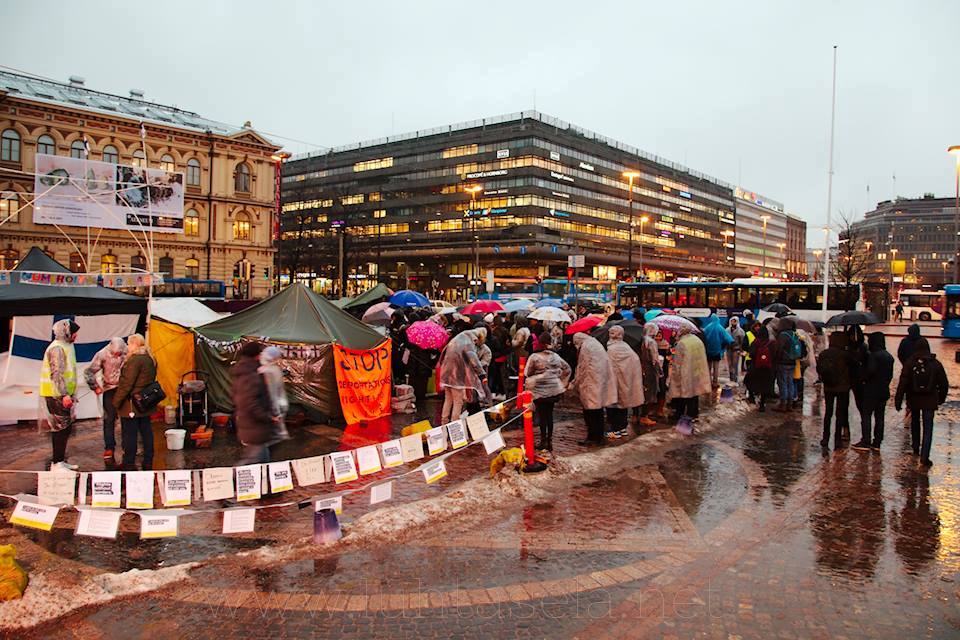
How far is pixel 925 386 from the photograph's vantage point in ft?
28.3

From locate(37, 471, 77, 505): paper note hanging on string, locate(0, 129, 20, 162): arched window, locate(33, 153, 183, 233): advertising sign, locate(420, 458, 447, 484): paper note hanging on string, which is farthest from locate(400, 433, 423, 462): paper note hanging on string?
locate(0, 129, 20, 162): arched window

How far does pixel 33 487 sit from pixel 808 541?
8.95 meters

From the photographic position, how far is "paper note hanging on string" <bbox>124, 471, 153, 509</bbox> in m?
5.89

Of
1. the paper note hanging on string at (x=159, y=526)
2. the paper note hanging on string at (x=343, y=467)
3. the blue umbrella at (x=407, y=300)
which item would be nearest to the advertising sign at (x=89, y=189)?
the blue umbrella at (x=407, y=300)

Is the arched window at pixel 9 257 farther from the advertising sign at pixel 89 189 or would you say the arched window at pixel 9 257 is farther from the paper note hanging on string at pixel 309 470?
the paper note hanging on string at pixel 309 470

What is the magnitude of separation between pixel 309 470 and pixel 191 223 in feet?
192

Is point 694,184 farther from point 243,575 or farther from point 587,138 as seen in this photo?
point 243,575

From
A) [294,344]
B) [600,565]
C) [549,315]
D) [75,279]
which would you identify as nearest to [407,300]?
[549,315]

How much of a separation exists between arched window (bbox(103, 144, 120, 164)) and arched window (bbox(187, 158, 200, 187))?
19.6 ft

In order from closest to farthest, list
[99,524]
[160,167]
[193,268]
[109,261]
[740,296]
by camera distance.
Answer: [99,524] < [740,296] < [109,261] < [160,167] < [193,268]

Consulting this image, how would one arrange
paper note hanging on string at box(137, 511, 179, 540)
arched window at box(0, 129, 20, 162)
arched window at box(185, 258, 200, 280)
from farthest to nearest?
arched window at box(185, 258, 200, 280) → arched window at box(0, 129, 20, 162) → paper note hanging on string at box(137, 511, 179, 540)

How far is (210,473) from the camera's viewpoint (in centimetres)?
600

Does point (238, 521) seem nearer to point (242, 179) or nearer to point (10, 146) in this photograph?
point (10, 146)

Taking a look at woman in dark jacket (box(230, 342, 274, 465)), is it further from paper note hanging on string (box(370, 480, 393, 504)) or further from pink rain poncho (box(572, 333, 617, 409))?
pink rain poncho (box(572, 333, 617, 409))
